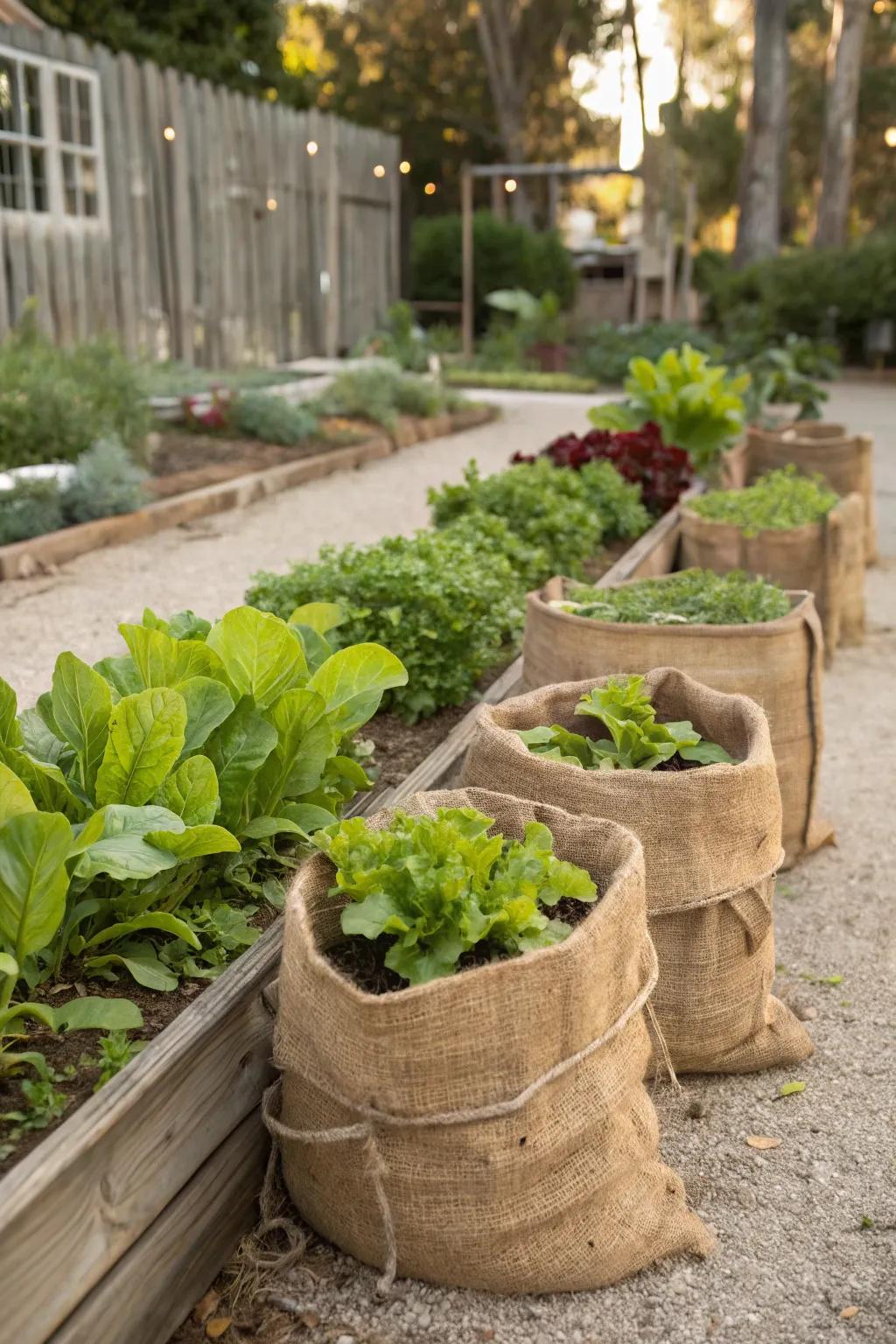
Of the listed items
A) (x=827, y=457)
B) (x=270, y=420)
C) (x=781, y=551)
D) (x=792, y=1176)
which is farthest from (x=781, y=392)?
(x=792, y=1176)

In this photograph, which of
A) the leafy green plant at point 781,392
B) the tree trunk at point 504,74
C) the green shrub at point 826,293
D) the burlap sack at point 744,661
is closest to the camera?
the burlap sack at point 744,661

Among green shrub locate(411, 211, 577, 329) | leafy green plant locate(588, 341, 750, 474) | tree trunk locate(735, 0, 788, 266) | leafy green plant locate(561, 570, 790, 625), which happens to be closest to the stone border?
leafy green plant locate(588, 341, 750, 474)

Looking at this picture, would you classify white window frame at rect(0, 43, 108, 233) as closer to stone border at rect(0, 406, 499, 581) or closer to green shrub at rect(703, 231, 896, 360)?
stone border at rect(0, 406, 499, 581)

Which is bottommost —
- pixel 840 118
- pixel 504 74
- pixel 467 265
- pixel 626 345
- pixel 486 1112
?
pixel 486 1112

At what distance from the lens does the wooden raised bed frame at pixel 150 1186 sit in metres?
1.50

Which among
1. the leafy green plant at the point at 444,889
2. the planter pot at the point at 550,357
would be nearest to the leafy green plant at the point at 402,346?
the planter pot at the point at 550,357

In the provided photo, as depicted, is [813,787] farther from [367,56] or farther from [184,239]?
[367,56]

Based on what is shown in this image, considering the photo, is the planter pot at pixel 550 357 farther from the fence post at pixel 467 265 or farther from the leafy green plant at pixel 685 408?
the leafy green plant at pixel 685 408

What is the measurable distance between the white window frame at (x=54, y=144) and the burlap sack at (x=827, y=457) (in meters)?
5.27

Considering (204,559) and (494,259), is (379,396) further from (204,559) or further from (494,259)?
(494,259)

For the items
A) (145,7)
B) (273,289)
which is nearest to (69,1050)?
(273,289)

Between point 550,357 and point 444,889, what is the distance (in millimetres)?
14612

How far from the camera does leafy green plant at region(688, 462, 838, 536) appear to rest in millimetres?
4750

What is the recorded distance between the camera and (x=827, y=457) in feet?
21.4
